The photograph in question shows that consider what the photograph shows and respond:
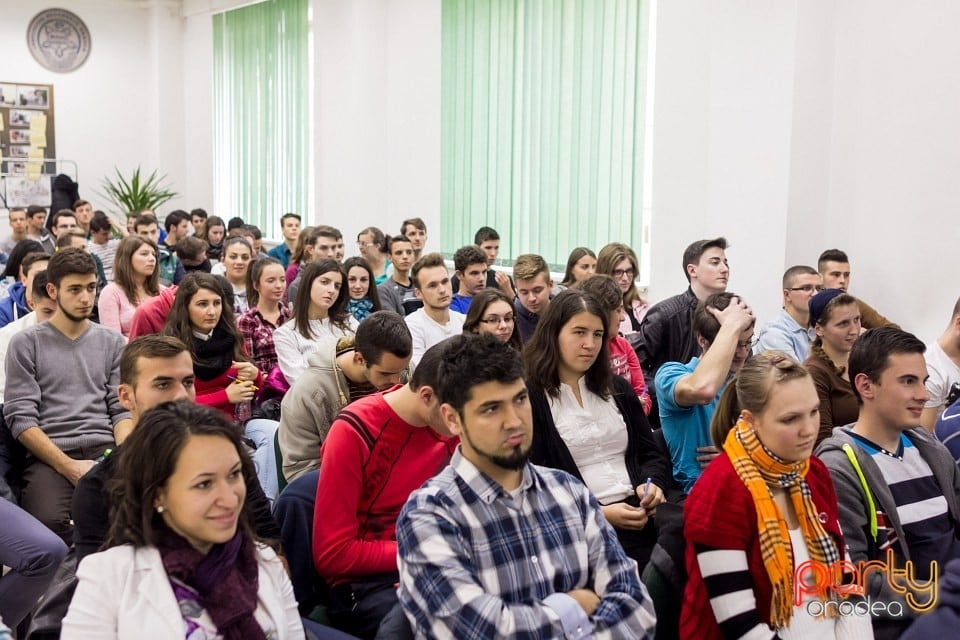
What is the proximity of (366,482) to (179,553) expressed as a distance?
0.74 m

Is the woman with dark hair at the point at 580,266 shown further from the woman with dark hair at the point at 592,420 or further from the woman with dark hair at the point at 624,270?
the woman with dark hair at the point at 592,420

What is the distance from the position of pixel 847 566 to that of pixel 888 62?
414cm

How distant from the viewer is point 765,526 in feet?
7.36

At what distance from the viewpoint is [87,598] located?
1821 mm

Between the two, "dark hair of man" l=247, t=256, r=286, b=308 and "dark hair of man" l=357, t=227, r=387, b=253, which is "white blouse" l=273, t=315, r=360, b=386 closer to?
"dark hair of man" l=247, t=256, r=286, b=308

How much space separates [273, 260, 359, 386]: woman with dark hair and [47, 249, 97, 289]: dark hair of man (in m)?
1.11

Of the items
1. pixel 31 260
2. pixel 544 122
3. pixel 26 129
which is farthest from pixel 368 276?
pixel 26 129

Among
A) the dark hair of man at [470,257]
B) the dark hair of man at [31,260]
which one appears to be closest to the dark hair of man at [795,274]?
the dark hair of man at [470,257]

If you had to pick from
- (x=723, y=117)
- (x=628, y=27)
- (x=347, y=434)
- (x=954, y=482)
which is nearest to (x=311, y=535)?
(x=347, y=434)

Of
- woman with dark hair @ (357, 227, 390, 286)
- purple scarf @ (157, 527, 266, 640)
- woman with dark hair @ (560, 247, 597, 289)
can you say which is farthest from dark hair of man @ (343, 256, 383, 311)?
purple scarf @ (157, 527, 266, 640)

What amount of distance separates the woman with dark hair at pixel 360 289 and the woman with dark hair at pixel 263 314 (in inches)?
15.0

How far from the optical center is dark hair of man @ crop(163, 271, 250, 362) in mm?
4254

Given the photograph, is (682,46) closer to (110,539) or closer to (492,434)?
(492,434)

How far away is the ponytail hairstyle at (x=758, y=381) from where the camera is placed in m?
2.38
